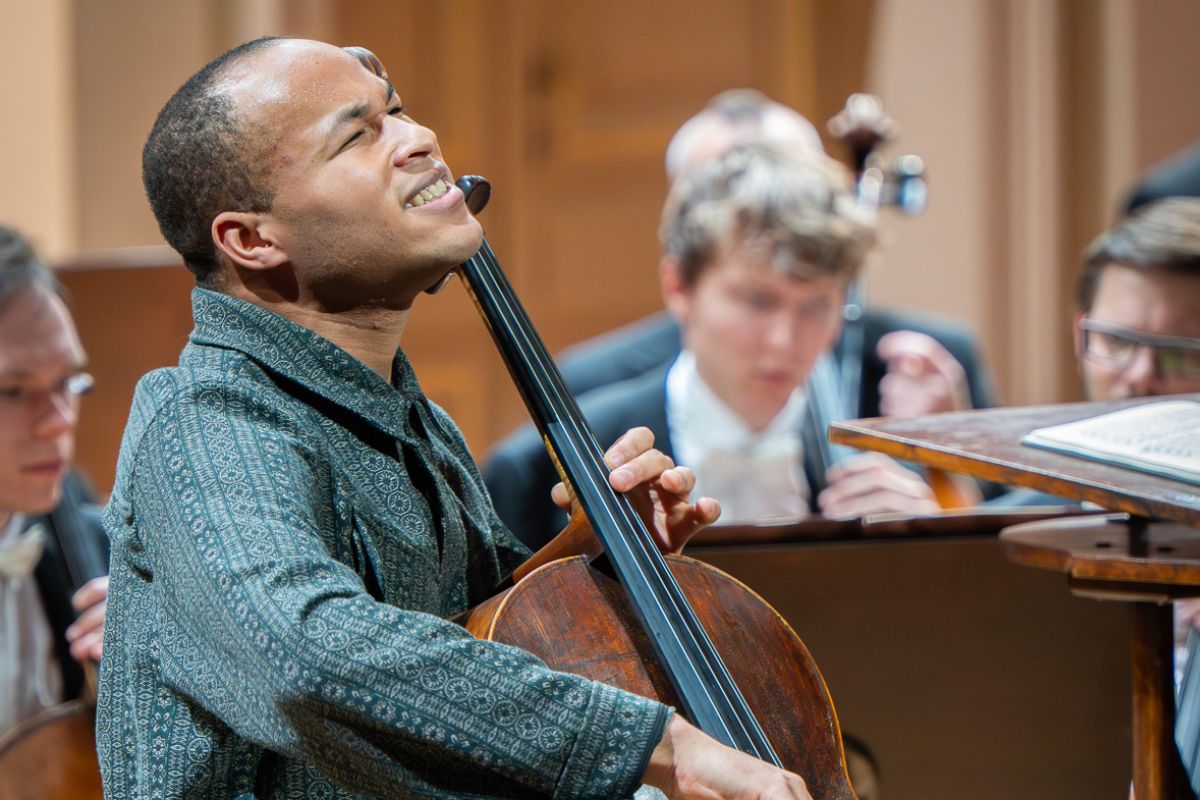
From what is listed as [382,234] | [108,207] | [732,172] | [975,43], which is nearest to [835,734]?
[382,234]

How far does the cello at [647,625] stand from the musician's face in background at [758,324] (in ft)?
5.24

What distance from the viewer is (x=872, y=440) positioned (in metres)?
1.64

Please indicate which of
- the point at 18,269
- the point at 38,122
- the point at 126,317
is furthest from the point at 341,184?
the point at 38,122

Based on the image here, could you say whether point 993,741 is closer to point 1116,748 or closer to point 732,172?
point 1116,748

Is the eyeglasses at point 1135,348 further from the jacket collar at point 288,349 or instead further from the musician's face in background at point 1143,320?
the jacket collar at point 288,349

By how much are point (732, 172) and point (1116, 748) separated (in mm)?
1440

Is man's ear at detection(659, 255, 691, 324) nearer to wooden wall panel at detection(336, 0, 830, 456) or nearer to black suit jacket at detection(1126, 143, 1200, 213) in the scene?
black suit jacket at detection(1126, 143, 1200, 213)

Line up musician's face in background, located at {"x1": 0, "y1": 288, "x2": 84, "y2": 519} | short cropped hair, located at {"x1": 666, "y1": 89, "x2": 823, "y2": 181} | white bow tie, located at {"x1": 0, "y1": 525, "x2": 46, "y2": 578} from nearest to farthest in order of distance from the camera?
musician's face in background, located at {"x1": 0, "y1": 288, "x2": 84, "y2": 519}
white bow tie, located at {"x1": 0, "y1": 525, "x2": 46, "y2": 578}
short cropped hair, located at {"x1": 666, "y1": 89, "x2": 823, "y2": 181}

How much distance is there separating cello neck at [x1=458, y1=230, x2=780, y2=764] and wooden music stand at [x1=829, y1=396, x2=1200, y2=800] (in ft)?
1.28

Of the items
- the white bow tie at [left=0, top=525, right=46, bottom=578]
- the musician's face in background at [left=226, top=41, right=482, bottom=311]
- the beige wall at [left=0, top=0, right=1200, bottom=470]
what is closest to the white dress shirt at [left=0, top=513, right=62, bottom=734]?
the white bow tie at [left=0, top=525, right=46, bottom=578]

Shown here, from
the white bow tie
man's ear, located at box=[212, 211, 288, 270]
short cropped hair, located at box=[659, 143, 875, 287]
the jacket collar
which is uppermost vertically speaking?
man's ear, located at box=[212, 211, 288, 270]

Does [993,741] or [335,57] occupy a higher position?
[335,57]

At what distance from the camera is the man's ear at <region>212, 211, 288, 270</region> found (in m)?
1.30

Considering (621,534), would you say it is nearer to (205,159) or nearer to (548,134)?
(205,159)
